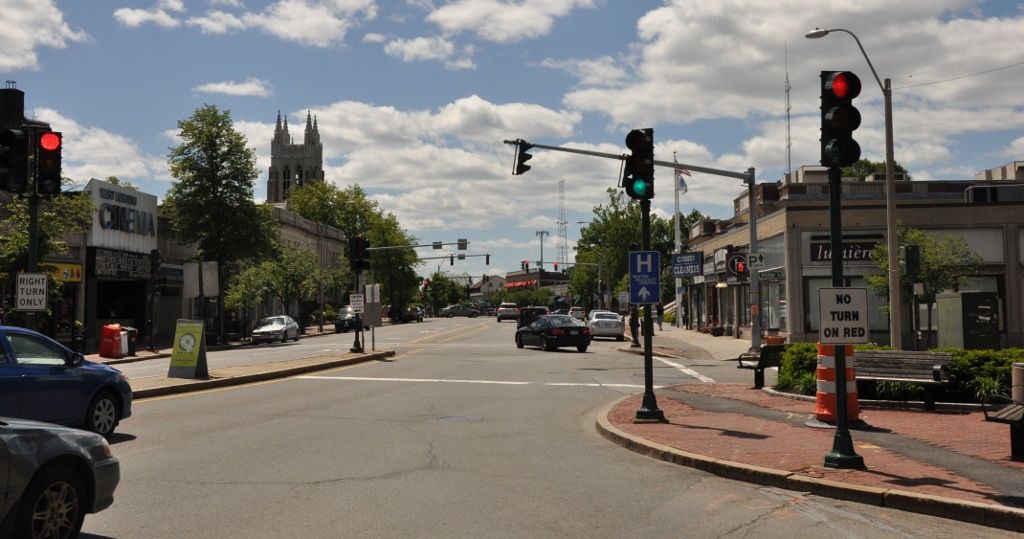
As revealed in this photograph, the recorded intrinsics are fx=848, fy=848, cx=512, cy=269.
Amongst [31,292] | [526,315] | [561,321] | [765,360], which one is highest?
[31,292]

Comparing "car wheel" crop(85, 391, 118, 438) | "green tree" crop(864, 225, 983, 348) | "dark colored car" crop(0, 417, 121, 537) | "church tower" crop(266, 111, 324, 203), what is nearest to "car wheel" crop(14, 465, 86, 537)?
"dark colored car" crop(0, 417, 121, 537)

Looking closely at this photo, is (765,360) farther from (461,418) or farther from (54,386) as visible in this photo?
(54,386)

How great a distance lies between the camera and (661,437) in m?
11.0

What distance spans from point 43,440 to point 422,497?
3315mm

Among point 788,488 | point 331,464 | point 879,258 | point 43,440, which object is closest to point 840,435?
point 788,488

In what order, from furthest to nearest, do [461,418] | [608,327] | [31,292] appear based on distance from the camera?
[608,327]
[31,292]
[461,418]

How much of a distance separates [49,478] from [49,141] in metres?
→ 9.38

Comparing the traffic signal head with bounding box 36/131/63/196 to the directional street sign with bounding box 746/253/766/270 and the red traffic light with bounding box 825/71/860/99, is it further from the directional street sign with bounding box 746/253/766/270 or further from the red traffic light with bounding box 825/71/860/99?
the directional street sign with bounding box 746/253/766/270

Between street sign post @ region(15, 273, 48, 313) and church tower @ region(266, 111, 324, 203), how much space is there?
451 feet

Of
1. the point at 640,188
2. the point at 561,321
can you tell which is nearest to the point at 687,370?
the point at 561,321

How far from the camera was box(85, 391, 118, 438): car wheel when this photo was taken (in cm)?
1063

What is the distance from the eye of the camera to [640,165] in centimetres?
1288

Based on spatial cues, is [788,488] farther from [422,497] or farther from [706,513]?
[422,497]

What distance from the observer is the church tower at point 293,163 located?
150500 millimetres
